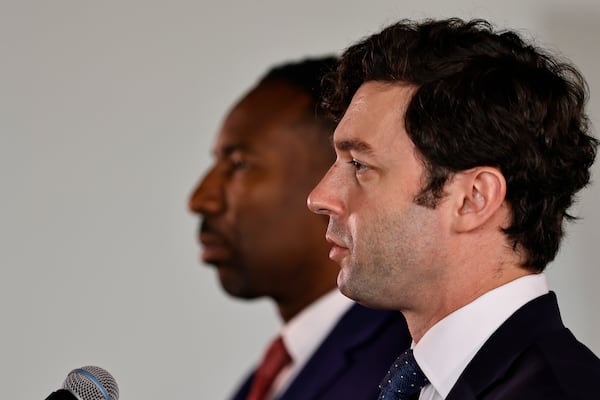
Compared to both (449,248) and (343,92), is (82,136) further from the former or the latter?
(449,248)

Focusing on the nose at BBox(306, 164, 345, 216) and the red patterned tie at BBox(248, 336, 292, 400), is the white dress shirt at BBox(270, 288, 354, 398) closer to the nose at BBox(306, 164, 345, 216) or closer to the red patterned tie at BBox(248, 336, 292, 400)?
the red patterned tie at BBox(248, 336, 292, 400)

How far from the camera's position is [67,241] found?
12.9 feet

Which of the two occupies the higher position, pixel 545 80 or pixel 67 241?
pixel 545 80

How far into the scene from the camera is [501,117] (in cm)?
164

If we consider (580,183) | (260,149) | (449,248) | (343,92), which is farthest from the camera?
(260,149)

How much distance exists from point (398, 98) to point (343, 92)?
185 mm

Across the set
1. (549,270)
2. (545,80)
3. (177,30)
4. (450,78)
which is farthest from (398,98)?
(177,30)

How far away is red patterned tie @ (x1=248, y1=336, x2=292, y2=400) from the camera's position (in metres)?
2.75

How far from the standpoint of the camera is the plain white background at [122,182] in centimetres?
381

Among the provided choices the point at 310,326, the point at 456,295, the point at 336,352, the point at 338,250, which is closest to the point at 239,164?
the point at 310,326

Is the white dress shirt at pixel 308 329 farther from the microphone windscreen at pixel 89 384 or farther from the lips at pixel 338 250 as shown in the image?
the microphone windscreen at pixel 89 384

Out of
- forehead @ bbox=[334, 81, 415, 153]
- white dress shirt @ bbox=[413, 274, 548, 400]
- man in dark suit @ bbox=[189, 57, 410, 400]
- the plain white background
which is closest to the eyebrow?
forehead @ bbox=[334, 81, 415, 153]

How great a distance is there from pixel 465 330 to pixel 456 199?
0.17 m

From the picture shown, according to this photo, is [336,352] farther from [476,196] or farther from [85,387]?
[85,387]
